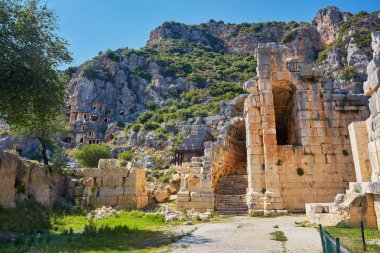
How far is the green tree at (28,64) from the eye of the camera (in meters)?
9.86

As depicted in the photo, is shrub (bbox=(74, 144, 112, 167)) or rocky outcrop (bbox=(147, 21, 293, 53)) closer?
shrub (bbox=(74, 144, 112, 167))

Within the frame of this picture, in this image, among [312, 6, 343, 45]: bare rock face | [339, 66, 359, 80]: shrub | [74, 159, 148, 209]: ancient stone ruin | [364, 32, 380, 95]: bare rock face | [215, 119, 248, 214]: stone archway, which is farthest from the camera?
[312, 6, 343, 45]: bare rock face

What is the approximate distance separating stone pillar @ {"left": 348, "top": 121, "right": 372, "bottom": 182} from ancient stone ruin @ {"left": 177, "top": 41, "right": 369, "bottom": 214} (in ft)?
13.2

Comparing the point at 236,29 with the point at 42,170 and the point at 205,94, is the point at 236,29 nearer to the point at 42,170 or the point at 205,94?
the point at 205,94

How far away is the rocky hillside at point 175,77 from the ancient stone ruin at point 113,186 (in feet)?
Result: 87.7

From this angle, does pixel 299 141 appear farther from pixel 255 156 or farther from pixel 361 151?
pixel 361 151

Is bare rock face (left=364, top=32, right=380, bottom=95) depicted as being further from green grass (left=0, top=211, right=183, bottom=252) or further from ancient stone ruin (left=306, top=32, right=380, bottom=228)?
green grass (left=0, top=211, right=183, bottom=252)

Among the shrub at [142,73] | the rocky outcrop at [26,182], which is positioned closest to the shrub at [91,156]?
the rocky outcrop at [26,182]

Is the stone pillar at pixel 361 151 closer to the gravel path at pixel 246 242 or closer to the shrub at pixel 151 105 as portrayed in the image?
the gravel path at pixel 246 242

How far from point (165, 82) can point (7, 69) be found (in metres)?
74.6

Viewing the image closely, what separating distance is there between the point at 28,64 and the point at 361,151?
11.9 meters

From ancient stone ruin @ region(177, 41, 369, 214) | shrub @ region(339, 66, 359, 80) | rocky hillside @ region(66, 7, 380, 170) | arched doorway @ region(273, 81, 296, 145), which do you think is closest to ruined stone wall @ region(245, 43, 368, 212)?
ancient stone ruin @ region(177, 41, 369, 214)

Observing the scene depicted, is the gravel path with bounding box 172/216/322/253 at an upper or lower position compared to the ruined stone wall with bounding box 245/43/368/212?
lower

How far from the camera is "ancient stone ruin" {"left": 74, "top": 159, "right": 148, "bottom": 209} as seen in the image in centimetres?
1462
